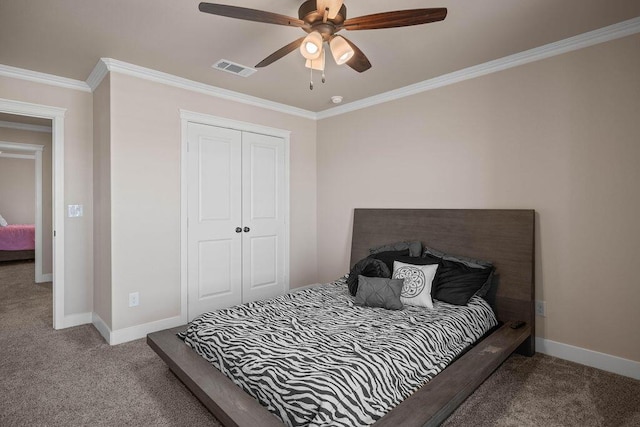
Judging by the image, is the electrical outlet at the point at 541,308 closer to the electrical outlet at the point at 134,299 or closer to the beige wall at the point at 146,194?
the beige wall at the point at 146,194

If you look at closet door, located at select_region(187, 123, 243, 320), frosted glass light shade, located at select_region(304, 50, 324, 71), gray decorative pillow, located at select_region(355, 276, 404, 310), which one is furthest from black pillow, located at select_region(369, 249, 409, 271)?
frosted glass light shade, located at select_region(304, 50, 324, 71)

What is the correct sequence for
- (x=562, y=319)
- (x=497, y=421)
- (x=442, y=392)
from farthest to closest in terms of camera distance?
(x=562, y=319), (x=497, y=421), (x=442, y=392)

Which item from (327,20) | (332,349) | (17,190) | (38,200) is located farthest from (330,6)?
(17,190)

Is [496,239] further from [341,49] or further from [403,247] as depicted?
[341,49]

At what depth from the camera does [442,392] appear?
1.75 metres

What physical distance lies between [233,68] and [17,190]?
7.93m

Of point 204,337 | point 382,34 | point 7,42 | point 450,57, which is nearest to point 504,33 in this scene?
point 450,57

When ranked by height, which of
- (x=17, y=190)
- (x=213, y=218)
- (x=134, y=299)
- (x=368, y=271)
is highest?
(x=17, y=190)

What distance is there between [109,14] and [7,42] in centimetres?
105

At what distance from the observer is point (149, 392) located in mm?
2287

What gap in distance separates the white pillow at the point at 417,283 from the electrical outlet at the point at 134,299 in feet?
7.68

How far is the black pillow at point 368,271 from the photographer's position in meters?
3.09

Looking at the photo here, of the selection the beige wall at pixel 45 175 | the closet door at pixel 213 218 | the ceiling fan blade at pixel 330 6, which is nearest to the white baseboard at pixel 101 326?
the closet door at pixel 213 218

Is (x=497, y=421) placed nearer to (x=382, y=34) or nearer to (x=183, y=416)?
(x=183, y=416)
